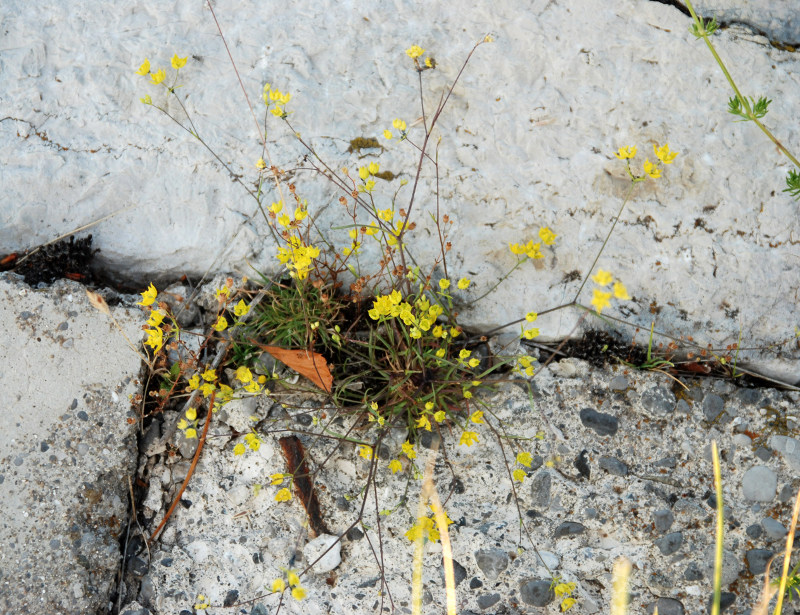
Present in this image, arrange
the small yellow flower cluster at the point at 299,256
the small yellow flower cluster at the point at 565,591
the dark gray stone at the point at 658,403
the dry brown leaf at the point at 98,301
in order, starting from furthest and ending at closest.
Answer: the dark gray stone at the point at 658,403 → the dry brown leaf at the point at 98,301 → the small yellow flower cluster at the point at 565,591 → the small yellow flower cluster at the point at 299,256

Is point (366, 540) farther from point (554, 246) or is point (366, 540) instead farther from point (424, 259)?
point (554, 246)

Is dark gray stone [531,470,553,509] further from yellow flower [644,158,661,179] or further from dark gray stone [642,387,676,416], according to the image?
yellow flower [644,158,661,179]

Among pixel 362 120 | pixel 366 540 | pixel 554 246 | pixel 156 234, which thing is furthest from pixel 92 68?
pixel 366 540

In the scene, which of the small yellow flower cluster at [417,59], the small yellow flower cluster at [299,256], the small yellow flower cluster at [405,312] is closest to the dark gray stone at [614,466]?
the small yellow flower cluster at [405,312]

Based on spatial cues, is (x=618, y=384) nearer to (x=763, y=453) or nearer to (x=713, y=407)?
(x=713, y=407)

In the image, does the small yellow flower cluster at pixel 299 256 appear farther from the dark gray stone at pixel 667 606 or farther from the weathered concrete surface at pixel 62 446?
the dark gray stone at pixel 667 606
